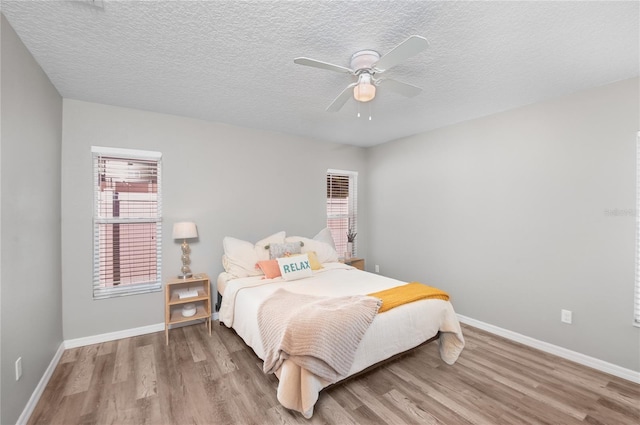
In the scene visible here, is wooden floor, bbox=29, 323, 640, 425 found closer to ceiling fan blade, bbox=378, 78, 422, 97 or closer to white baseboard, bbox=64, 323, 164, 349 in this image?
white baseboard, bbox=64, 323, 164, 349

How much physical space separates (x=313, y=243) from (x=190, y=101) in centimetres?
236

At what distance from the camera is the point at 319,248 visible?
4.10m

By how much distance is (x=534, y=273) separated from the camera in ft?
10.0

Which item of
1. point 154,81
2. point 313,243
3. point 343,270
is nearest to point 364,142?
point 313,243

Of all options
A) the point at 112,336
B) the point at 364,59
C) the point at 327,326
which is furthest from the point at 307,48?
the point at 112,336

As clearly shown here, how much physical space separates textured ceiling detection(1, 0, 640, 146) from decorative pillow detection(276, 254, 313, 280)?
5.82ft

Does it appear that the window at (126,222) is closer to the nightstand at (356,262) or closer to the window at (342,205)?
the window at (342,205)

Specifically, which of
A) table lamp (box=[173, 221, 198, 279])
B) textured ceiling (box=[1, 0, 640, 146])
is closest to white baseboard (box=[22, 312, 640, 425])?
table lamp (box=[173, 221, 198, 279])

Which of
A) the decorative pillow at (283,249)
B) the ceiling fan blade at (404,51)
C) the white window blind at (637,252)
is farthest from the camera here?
the decorative pillow at (283,249)

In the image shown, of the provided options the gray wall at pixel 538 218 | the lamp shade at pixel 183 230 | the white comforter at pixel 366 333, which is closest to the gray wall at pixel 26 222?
the lamp shade at pixel 183 230

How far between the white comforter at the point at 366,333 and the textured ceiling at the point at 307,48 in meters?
1.99

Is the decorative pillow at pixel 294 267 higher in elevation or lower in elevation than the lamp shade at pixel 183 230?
lower

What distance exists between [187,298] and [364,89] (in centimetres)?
282

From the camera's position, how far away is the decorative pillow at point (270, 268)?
11.0 feet
